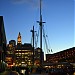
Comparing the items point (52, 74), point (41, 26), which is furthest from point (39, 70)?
point (41, 26)

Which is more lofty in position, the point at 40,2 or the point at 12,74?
the point at 40,2

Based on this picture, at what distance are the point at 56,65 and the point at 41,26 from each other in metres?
88.7

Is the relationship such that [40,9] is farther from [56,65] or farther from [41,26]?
[56,65]

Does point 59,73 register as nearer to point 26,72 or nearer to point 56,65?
point 26,72

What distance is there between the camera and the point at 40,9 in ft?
211

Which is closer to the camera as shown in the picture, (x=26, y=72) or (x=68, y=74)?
(x=26, y=72)

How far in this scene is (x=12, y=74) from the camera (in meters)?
22.0

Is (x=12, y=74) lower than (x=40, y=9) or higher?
lower

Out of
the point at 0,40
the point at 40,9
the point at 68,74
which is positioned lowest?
the point at 68,74

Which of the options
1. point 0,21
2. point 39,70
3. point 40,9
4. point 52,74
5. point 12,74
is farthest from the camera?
point 0,21

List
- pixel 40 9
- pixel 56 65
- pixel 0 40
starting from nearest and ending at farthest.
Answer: pixel 40 9 < pixel 0 40 < pixel 56 65

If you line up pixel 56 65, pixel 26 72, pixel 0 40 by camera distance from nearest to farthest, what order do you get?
pixel 26 72 < pixel 0 40 < pixel 56 65

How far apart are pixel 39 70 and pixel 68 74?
896 cm

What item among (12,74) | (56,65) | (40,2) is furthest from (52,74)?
(56,65)
